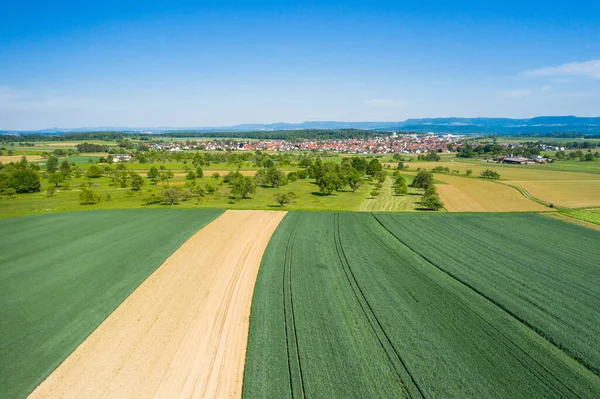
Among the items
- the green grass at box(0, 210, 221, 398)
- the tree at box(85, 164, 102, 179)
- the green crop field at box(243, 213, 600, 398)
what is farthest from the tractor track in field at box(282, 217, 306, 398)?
the tree at box(85, 164, 102, 179)

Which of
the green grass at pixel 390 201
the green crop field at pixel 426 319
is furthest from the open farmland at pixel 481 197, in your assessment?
the green crop field at pixel 426 319

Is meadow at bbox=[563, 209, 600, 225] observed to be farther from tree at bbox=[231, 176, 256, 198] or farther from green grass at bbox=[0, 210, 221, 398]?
tree at bbox=[231, 176, 256, 198]

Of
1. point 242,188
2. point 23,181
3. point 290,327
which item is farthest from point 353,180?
point 23,181

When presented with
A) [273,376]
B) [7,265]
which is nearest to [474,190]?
[273,376]

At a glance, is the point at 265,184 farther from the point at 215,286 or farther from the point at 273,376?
the point at 273,376

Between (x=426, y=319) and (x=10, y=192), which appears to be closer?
(x=426, y=319)

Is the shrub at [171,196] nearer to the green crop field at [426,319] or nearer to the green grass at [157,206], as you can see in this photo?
the green grass at [157,206]

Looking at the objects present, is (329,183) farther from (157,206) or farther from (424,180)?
(157,206)
